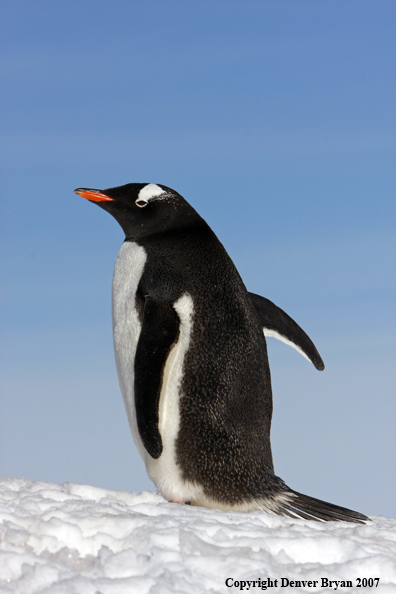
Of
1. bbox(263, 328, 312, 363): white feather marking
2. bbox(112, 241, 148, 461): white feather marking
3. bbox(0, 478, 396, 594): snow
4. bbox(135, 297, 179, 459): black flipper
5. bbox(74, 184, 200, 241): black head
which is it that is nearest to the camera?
bbox(0, 478, 396, 594): snow

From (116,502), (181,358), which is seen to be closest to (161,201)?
(181,358)

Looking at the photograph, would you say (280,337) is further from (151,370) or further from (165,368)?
(151,370)

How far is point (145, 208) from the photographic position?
11.7 ft

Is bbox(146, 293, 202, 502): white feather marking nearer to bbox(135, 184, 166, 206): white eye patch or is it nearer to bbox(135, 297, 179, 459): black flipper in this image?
bbox(135, 297, 179, 459): black flipper

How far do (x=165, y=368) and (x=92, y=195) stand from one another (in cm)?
127

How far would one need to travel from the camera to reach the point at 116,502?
2.85 metres

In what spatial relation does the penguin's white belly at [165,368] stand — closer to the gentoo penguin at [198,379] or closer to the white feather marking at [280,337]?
the gentoo penguin at [198,379]

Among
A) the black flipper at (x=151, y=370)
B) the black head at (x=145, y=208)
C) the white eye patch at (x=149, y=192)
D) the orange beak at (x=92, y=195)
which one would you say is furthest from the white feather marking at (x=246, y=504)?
the orange beak at (x=92, y=195)

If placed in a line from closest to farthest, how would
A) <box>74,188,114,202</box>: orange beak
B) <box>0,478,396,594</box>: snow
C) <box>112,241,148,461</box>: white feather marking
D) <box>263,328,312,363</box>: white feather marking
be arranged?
<box>0,478,396,594</box>: snow < <box>112,241,148,461</box>: white feather marking < <box>74,188,114,202</box>: orange beak < <box>263,328,312,363</box>: white feather marking

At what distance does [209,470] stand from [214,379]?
46 cm

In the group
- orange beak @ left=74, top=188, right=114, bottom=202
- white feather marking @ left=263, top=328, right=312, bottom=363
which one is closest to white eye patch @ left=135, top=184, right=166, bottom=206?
orange beak @ left=74, top=188, right=114, bottom=202

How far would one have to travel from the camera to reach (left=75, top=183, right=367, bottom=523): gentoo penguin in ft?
10.2

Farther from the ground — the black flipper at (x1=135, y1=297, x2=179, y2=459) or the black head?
the black head

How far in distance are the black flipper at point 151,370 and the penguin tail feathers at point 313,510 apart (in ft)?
2.39
